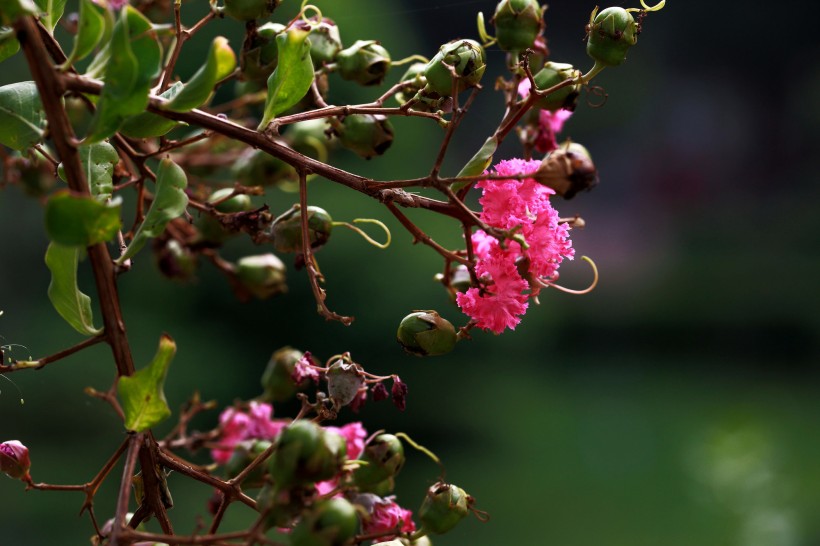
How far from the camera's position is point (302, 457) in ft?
0.85

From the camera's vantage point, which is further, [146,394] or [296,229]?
[296,229]

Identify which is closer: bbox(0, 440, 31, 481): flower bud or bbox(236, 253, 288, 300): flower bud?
bbox(0, 440, 31, 481): flower bud

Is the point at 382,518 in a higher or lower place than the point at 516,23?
lower

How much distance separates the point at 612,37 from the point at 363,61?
117 millimetres

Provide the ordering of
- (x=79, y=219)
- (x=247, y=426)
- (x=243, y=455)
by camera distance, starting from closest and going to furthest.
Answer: (x=79, y=219), (x=243, y=455), (x=247, y=426)

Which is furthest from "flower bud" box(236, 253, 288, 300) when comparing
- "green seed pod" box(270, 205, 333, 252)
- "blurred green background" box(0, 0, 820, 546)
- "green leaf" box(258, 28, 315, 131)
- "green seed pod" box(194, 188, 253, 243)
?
"blurred green background" box(0, 0, 820, 546)

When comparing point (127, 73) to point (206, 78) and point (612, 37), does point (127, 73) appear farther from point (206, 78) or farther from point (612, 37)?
point (612, 37)

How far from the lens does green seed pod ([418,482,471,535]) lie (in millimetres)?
361

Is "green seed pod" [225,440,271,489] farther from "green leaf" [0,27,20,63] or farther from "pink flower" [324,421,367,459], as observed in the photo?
"green leaf" [0,27,20,63]

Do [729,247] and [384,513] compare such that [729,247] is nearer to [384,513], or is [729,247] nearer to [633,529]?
[633,529]

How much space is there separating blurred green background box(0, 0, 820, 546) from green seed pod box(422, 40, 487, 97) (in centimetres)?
62

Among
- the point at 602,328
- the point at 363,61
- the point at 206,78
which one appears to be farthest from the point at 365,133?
the point at 602,328

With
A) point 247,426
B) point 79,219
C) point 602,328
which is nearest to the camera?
point 79,219

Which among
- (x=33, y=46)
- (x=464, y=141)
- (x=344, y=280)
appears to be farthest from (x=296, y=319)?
(x=33, y=46)
